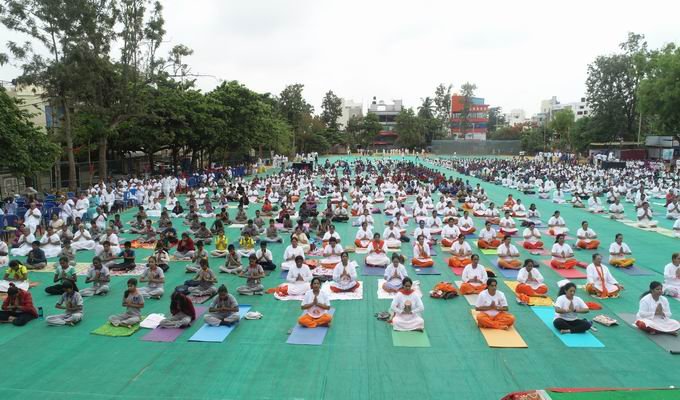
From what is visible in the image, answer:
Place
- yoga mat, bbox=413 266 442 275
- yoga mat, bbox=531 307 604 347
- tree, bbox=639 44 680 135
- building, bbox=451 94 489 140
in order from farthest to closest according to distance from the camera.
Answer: building, bbox=451 94 489 140
tree, bbox=639 44 680 135
yoga mat, bbox=413 266 442 275
yoga mat, bbox=531 307 604 347

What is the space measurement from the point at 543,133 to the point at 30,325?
64322 millimetres

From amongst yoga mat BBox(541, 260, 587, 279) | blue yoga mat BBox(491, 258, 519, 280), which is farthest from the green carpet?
blue yoga mat BBox(491, 258, 519, 280)

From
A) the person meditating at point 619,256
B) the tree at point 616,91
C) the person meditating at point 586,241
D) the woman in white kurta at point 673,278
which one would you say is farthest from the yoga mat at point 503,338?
the tree at point 616,91

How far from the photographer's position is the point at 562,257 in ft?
34.1

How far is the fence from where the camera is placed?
6450 centimetres

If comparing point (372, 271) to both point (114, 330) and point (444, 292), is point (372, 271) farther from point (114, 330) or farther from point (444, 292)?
point (114, 330)

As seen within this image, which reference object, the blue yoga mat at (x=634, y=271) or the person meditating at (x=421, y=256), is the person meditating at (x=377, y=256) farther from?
the blue yoga mat at (x=634, y=271)

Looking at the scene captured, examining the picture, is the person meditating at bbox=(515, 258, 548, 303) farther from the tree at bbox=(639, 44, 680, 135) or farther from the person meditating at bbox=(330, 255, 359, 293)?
the tree at bbox=(639, 44, 680, 135)

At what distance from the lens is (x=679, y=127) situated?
35.2 metres

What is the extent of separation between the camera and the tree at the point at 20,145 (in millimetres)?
15667

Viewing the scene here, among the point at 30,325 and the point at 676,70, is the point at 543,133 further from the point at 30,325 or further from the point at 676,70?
the point at 30,325

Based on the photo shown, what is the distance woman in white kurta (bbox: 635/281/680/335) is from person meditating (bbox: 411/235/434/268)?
423 centimetres

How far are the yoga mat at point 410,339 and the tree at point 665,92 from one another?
32837 millimetres

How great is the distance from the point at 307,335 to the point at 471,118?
71157 millimetres
